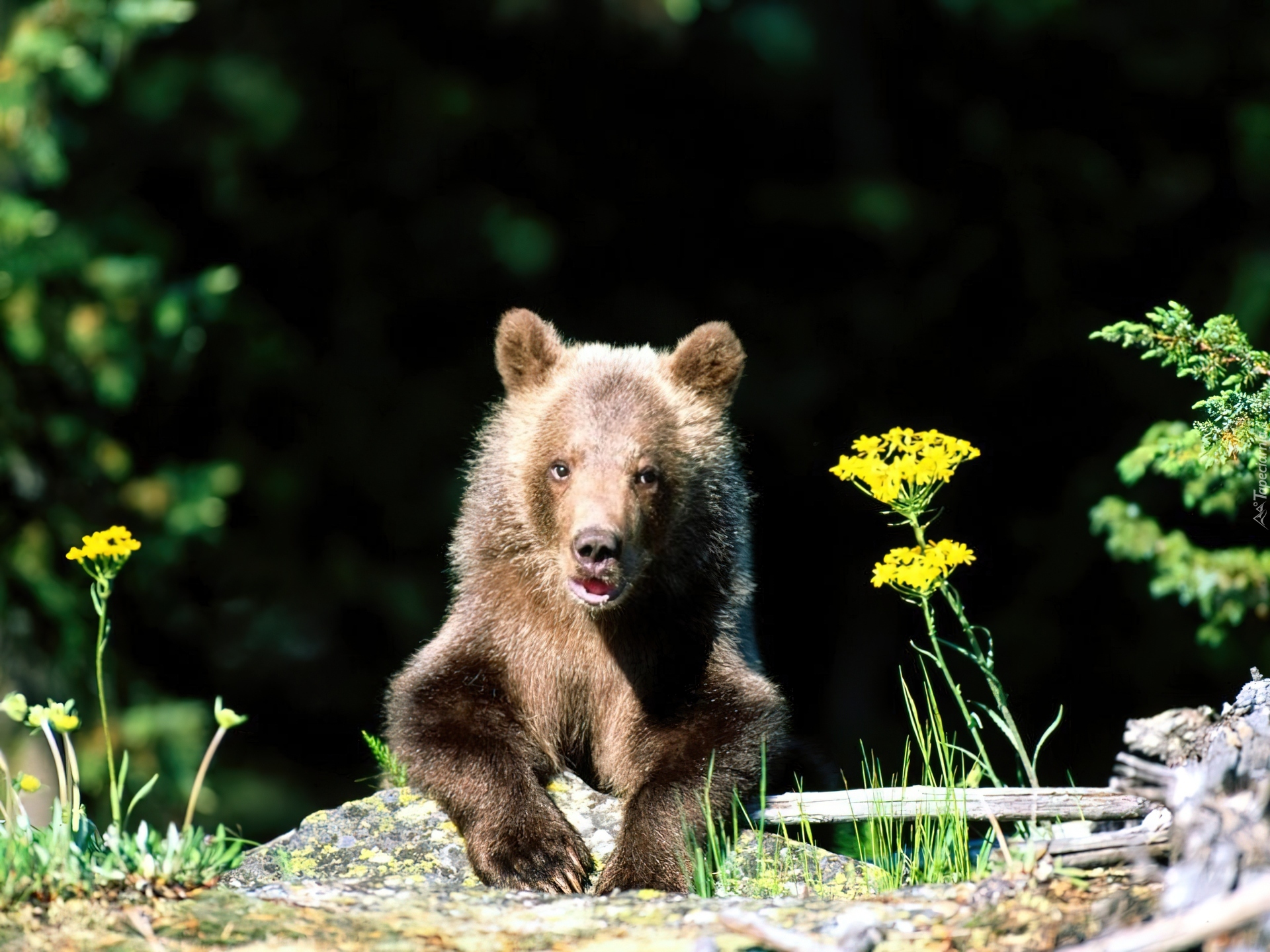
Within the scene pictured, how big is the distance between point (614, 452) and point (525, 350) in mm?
669

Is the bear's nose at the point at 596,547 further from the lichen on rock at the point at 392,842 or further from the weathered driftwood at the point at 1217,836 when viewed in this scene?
the weathered driftwood at the point at 1217,836

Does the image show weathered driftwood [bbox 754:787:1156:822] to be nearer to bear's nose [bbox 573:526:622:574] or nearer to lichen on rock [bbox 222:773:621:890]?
lichen on rock [bbox 222:773:621:890]

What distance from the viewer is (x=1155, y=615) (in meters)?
9.30

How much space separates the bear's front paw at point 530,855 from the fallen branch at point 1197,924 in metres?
1.80

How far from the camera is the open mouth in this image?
4020mm

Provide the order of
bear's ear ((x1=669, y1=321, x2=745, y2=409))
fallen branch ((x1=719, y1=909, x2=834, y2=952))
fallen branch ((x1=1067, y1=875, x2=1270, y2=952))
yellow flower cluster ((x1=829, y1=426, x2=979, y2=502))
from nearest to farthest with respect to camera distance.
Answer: fallen branch ((x1=1067, y1=875, x2=1270, y2=952))
fallen branch ((x1=719, y1=909, x2=834, y2=952))
yellow flower cluster ((x1=829, y1=426, x2=979, y2=502))
bear's ear ((x1=669, y1=321, x2=745, y2=409))

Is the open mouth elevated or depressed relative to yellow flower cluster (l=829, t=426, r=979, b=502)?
→ depressed

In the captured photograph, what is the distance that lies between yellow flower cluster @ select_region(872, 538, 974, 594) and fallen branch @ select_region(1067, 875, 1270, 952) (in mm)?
1316

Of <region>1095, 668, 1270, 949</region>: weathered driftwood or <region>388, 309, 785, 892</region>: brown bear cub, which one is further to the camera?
<region>388, 309, 785, 892</region>: brown bear cub

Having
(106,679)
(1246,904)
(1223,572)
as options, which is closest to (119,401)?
(106,679)

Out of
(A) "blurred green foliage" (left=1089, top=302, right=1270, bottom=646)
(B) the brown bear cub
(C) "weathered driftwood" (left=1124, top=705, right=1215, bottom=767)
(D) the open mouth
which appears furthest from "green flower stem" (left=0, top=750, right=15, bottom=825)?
(A) "blurred green foliage" (left=1089, top=302, right=1270, bottom=646)

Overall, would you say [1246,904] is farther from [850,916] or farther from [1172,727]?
[1172,727]

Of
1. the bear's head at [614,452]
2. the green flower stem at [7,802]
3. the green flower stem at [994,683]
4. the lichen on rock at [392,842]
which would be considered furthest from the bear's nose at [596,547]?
the green flower stem at [7,802]

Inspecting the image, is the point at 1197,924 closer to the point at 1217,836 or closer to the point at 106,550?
the point at 1217,836
